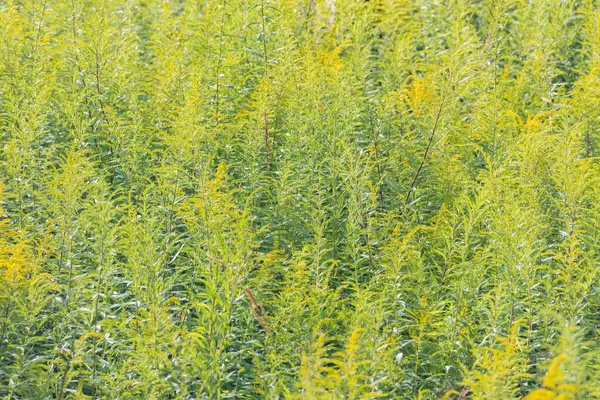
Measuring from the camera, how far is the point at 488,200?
171 inches

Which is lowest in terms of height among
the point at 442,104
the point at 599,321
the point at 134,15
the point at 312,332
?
the point at 599,321

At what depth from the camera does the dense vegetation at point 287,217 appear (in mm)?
3602

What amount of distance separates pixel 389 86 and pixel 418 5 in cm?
169

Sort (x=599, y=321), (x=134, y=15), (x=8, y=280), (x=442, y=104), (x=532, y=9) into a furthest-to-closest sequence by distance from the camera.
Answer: (x=134, y=15)
(x=532, y=9)
(x=442, y=104)
(x=599, y=321)
(x=8, y=280)

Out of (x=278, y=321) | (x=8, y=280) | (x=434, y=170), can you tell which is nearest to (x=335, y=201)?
(x=434, y=170)

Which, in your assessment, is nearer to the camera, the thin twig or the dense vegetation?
the dense vegetation

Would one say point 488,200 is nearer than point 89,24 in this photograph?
Yes

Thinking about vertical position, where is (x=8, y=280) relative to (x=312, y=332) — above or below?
above

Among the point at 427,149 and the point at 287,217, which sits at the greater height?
the point at 427,149

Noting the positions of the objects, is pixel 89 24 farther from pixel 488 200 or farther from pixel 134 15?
pixel 488 200

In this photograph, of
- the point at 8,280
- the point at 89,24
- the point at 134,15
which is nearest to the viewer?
the point at 8,280

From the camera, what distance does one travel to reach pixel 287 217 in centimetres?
459

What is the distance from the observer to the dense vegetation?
3602mm

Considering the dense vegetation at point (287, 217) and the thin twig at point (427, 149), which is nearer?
the dense vegetation at point (287, 217)
